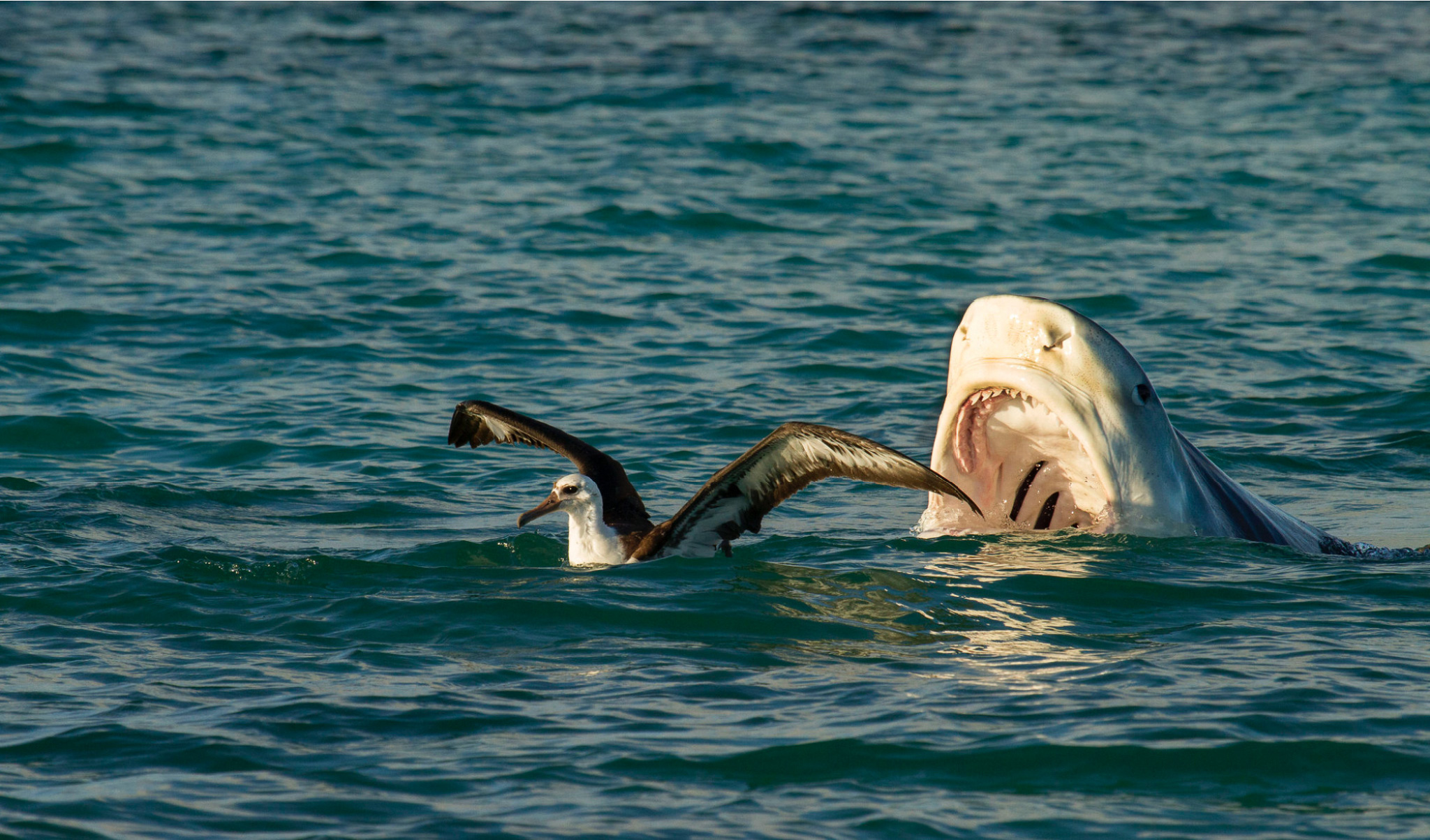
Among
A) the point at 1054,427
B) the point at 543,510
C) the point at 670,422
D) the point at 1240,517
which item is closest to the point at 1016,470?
the point at 1054,427

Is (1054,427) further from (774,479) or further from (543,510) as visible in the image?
(543,510)

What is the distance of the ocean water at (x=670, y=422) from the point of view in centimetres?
548

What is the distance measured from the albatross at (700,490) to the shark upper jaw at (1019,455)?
0.80ft

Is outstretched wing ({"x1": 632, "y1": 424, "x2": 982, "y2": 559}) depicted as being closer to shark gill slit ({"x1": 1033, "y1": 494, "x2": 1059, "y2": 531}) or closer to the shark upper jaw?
the shark upper jaw

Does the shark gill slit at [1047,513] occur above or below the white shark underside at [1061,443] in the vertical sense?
below

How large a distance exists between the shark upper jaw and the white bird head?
1.69 m

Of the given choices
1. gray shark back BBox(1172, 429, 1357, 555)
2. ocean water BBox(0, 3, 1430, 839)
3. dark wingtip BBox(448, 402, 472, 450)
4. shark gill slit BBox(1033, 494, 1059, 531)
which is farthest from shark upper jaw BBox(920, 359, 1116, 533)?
dark wingtip BBox(448, 402, 472, 450)

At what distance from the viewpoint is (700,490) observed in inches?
313

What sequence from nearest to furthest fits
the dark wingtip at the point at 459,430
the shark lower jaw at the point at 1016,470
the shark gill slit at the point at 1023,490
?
the shark lower jaw at the point at 1016,470, the shark gill slit at the point at 1023,490, the dark wingtip at the point at 459,430

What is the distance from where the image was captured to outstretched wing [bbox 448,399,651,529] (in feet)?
28.7

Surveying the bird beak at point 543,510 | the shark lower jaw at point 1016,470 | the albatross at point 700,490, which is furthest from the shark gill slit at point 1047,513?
the bird beak at point 543,510

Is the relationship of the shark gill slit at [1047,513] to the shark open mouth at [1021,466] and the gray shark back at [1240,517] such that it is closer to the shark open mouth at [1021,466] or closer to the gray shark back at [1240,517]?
the shark open mouth at [1021,466]

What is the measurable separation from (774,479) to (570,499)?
123 centimetres

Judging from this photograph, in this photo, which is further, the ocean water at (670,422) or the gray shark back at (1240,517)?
the gray shark back at (1240,517)
